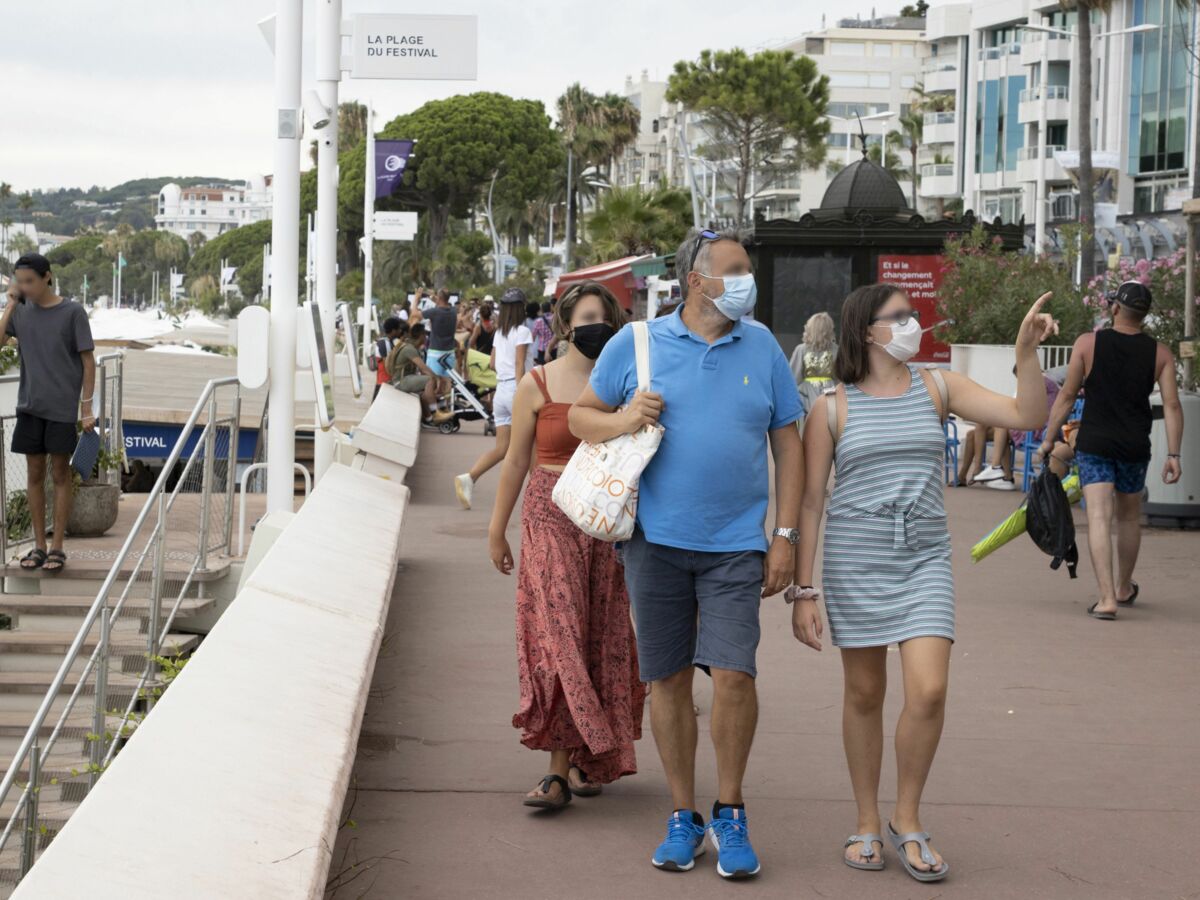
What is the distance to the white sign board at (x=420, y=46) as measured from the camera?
437 inches

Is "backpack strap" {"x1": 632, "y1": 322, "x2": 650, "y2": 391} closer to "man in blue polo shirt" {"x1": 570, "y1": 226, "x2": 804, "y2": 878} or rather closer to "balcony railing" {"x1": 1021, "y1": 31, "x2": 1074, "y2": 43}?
"man in blue polo shirt" {"x1": 570, "y1": 226, "x2": 804, "y2": 878}

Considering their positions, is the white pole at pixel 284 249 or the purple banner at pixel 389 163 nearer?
the white pole at pixel 284 249

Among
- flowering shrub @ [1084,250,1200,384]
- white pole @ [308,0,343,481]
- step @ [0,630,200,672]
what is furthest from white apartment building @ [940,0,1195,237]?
step @ [0,630,200,672]

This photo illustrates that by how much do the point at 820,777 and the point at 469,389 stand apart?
790 inches

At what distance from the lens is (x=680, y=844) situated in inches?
190

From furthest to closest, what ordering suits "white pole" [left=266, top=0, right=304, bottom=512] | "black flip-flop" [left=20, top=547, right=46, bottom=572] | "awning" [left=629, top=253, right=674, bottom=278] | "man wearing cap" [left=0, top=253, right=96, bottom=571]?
"awning" [left=629, top=253, right=674, bottom=278] < "black flip-flop" [left=20, top=547, right=46, bottom=572] < "man wearing cap" [left=0, top=253, right=96, bottom=571] < "white pole" [left=266, top=0, right=304, bottom=512]

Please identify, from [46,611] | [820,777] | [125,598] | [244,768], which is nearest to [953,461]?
[46,611]

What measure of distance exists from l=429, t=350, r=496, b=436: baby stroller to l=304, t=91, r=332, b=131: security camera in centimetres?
1226

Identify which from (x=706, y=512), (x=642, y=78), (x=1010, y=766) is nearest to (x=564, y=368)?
(x=706, y=512)

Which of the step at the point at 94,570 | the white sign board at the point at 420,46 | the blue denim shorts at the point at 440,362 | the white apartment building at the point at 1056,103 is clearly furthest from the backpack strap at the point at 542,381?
the white apartment building at the point at 1056,103

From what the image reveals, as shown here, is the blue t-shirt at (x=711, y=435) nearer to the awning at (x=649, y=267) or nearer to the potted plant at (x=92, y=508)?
the potted plant at (x=92, y=508)

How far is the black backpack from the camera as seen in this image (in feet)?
28.9

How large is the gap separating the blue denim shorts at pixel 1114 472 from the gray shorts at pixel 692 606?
16.9 ft

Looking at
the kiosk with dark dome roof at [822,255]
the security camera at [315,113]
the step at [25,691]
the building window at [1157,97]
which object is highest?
the building window at [1157,97]
